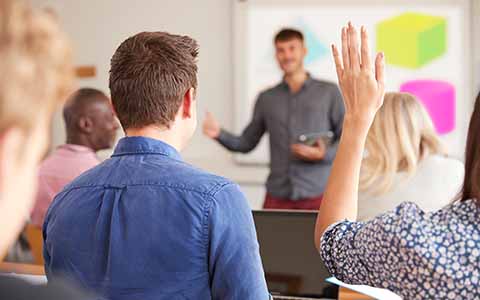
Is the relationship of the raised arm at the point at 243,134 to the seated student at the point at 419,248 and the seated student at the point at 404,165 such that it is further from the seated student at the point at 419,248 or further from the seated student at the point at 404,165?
the seated student at the point at 419,248

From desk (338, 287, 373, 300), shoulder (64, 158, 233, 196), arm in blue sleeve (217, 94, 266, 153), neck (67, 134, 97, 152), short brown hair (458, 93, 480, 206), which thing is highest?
short brown hair (458, 93, 480, 206)

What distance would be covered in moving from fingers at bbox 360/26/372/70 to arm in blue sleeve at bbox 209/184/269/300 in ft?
1.13

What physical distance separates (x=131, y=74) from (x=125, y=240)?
0.34m

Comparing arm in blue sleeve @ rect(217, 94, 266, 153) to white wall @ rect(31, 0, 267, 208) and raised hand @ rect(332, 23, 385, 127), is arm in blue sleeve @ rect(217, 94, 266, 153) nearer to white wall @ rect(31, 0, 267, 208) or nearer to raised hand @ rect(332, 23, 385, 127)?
white wall @ rect(31, 0, 267, 208)

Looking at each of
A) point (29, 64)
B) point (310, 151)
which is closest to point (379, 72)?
point (29, 64)

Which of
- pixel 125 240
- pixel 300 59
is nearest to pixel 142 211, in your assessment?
pixel 125 240

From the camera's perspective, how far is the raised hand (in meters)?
1.40

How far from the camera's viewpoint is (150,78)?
5.15 ft

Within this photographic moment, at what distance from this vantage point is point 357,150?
144 cm

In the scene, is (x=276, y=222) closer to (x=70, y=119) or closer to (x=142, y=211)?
(x=142, y=211)

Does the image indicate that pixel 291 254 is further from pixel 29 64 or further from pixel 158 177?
pixel 29 64

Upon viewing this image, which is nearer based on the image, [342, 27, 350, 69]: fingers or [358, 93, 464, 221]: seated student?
[342, 27, 350, 69]: fingers

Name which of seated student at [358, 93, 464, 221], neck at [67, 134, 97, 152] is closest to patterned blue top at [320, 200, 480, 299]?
seated student at [358, 93, 464, 221]

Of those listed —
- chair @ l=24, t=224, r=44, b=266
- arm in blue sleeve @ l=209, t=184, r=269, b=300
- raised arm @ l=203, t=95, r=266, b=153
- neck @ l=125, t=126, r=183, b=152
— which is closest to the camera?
arm in blue sleeve @ l=209, t=184, r=269, b=300
